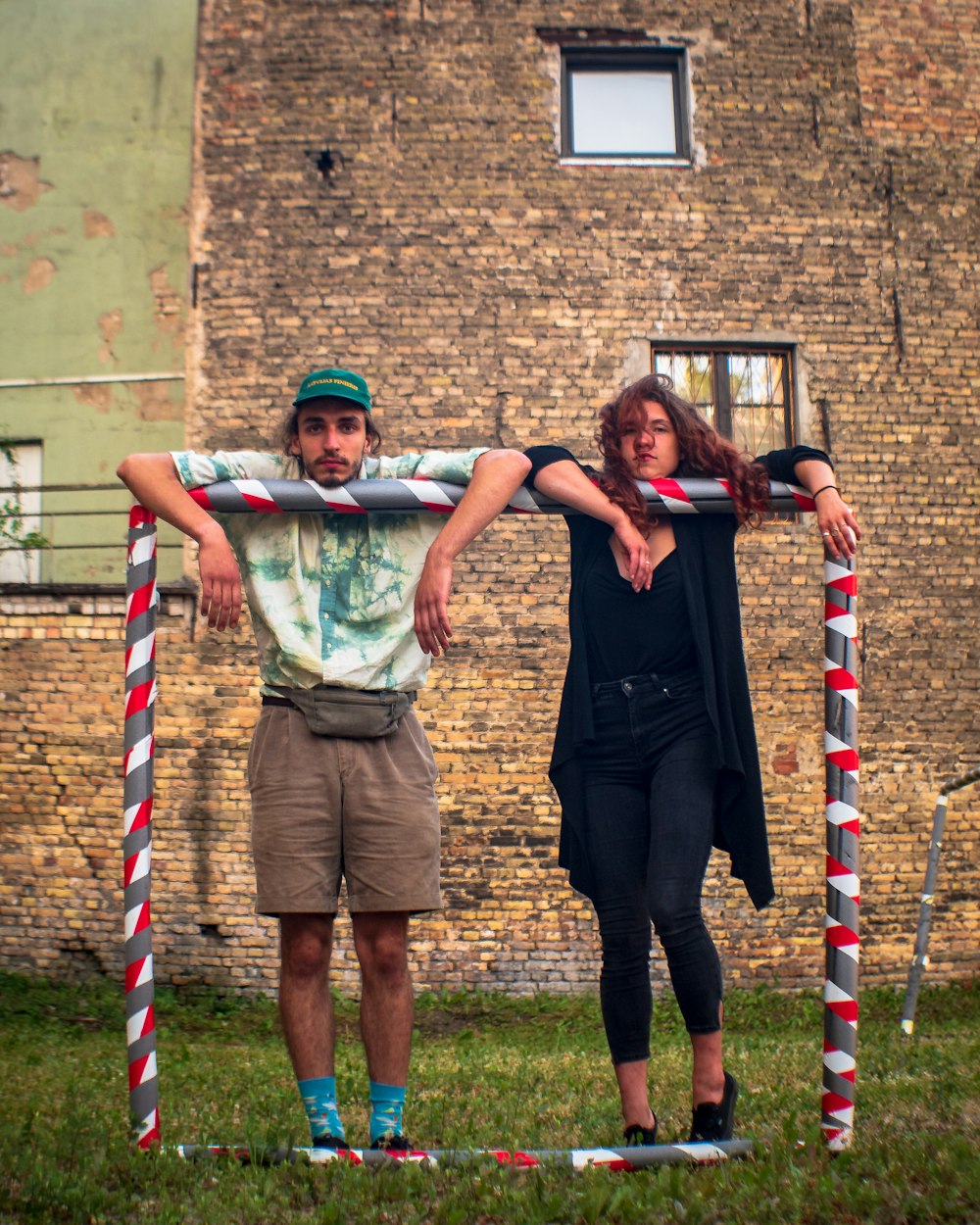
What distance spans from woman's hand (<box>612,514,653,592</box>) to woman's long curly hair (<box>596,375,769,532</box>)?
0.10m

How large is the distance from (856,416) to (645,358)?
194cm

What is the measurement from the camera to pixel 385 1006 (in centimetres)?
359

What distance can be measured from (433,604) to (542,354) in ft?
23.8

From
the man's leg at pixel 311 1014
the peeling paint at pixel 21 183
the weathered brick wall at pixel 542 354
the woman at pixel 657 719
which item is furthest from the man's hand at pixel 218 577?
the peeling paint at pixel 21 183

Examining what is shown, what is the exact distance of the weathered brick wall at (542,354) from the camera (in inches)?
401

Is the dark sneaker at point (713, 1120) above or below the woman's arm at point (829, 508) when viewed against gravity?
below

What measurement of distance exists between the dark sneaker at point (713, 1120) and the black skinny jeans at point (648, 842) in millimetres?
222

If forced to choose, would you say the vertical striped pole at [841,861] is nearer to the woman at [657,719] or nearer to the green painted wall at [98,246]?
the woman at [657,719]

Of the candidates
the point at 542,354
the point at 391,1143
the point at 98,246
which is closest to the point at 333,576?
the point at 391,1143

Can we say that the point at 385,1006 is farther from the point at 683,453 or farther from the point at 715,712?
the point at 683,453

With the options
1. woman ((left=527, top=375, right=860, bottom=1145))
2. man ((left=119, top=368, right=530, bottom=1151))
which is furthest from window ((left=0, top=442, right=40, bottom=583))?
woman ((left=527, top=375, right=860, bottom=1145))

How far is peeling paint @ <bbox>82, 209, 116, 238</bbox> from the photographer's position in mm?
11781

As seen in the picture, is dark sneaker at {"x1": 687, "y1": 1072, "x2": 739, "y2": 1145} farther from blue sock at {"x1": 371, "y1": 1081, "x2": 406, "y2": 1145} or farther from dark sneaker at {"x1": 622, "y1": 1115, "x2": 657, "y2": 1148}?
blue sock at {"x1": 371, "y1": 1081, "x2": 406, "y2": 1145}

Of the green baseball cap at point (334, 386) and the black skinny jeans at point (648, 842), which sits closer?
the black skinny jeans at point (648, 842)
